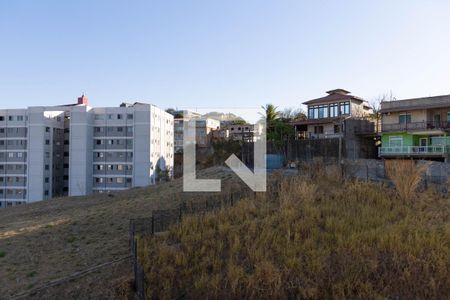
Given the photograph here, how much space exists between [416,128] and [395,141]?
6.45ft

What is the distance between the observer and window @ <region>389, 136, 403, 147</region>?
28541 millimetres

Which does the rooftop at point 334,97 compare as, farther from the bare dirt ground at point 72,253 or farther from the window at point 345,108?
the bare dirt ground at point 72,253

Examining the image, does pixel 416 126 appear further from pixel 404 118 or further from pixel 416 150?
pixel 416 150

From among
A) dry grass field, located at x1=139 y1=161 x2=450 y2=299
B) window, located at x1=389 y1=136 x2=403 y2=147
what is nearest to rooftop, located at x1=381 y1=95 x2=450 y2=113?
window, located at x1=389 y1=136 x2=403 y2=147

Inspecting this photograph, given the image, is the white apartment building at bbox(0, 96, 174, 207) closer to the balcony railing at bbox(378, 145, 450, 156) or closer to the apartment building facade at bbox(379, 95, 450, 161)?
the balcony railing at bbox(378, 145, 450, 156)

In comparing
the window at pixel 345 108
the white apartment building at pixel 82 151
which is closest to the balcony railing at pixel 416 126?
the window at pixel 345 108

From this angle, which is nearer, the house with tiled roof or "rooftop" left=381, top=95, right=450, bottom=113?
"rooftop" left=381, top=95, right=450, bottom=113

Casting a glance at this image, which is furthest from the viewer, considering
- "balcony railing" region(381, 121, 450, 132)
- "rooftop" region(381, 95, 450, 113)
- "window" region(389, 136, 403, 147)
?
"window" region(389, 136, 403, 147)

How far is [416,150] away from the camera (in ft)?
86.3

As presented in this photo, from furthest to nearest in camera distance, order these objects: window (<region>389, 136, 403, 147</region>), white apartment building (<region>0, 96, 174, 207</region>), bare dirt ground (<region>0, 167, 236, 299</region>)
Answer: white apartment building (<region>0, 96, 174, 207</region>), window (<region>389, 136, 403, 147</region>), bare dirt ground (<region>0, 167, 236, 299</region>)

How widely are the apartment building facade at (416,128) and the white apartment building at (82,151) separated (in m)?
25.7

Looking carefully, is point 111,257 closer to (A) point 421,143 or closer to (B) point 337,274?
(B) point 337,274

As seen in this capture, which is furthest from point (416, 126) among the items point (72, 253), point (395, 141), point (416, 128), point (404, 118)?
point (72, 253)

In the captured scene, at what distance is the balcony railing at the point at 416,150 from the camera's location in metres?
24.7
